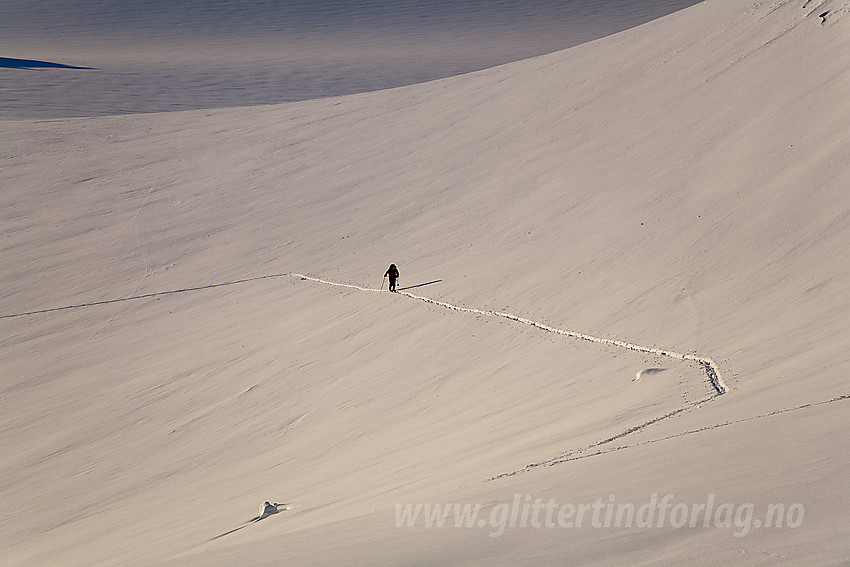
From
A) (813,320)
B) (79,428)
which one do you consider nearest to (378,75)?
(79,428)

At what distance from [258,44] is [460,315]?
4560 centimetres

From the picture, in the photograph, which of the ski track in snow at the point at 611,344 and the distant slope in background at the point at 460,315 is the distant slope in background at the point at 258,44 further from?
the ski track in snow at the point at 611,344

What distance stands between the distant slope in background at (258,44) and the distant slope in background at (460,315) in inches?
586

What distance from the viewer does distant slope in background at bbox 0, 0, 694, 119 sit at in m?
35.6

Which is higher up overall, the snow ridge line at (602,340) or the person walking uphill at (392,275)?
the person walking uphill at (392,275)

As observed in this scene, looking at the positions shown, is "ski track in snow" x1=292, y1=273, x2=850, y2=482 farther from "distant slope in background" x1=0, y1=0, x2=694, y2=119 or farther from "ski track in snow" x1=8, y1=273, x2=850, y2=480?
"distant slope in background" x1=0, y1=0, x2=694, y2=119

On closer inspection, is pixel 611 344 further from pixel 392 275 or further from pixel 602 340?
pixel 392 275

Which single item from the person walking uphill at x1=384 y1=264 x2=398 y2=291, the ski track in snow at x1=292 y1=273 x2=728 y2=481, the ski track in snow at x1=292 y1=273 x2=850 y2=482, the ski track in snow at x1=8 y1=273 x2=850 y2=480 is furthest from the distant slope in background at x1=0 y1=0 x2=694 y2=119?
the ski track in snow at x1=292 y1=273 x2=850 y2=482

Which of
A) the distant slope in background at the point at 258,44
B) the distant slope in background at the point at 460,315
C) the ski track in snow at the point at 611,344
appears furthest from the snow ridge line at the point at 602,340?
the distant slope in background at the point at 258,44

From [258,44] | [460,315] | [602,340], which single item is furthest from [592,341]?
[258,44]

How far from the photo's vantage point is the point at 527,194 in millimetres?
14172

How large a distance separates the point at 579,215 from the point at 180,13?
53642 mm

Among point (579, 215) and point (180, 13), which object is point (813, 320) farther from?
point (180, 13)

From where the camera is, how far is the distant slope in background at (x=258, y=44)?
35.6 m
